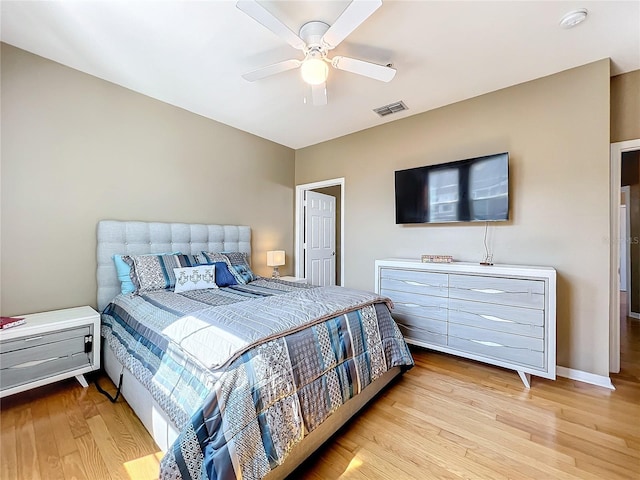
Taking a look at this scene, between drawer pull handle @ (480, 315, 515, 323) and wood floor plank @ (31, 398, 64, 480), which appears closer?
wood floor plank @ (31, 398, 64, 480)

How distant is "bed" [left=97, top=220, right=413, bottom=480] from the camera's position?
1.14m

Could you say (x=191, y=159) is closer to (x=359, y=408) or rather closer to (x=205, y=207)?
Result: (x=205, y=207)

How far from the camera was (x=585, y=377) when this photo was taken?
236 cm

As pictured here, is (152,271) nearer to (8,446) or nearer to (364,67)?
(8,446)

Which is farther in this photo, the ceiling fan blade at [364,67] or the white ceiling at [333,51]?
the ceiling fan blade at [364,67]

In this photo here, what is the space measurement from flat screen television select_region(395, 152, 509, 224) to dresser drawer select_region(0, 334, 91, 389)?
326 centimetres

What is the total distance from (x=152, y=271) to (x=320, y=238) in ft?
8.93

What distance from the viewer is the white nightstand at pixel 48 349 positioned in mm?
1894

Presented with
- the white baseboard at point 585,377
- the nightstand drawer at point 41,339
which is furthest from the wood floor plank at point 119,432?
the white baseboard at point 585,377

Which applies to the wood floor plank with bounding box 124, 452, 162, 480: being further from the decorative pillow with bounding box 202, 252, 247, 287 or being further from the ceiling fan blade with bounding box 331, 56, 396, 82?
the ceiling fan blade with bounding box 331, 56, 396, 82

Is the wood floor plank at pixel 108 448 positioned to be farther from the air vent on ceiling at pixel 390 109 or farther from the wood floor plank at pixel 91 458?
the air vent on ceiling at pixel 390 109


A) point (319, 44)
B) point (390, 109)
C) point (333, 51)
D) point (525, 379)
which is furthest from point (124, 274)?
point (525, 379)

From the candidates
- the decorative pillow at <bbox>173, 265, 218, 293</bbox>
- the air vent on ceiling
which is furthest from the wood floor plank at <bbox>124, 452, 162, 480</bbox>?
the air vent on ceiling

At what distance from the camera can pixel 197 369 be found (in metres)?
1.30
